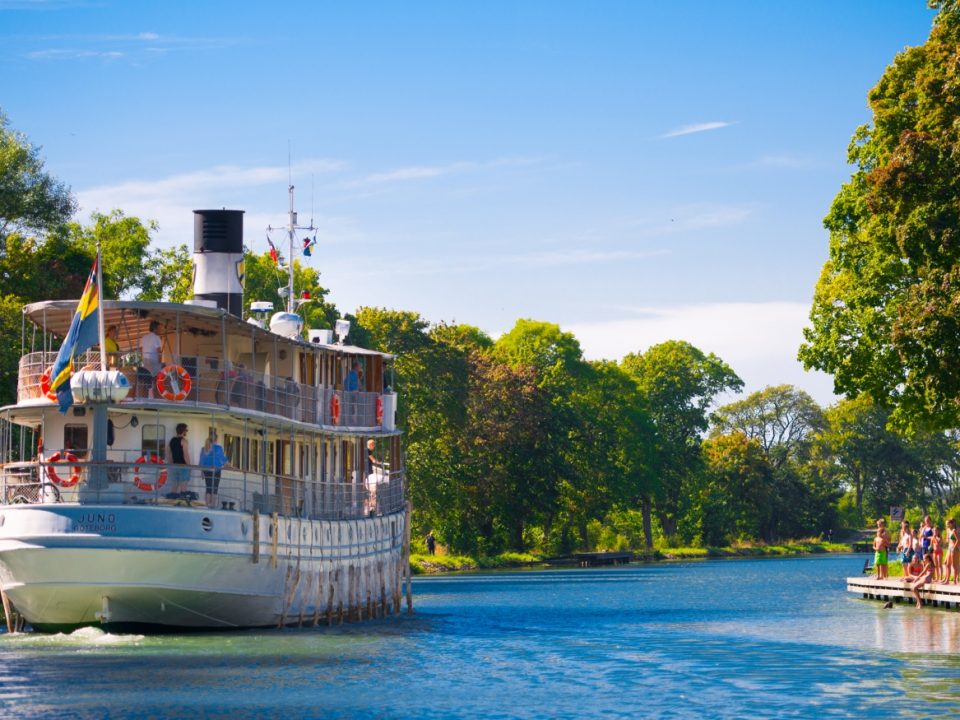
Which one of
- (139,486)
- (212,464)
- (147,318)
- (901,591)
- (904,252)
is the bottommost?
(901,591)

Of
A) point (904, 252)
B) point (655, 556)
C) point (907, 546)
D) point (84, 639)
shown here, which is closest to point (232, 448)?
point (84, 639)

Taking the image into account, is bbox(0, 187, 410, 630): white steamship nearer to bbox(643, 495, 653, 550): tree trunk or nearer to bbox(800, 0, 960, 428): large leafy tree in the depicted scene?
bbox(800, 0, 960, 428): large leafy tree

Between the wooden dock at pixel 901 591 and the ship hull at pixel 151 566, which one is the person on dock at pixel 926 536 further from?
the ship hull at pixel 151 566

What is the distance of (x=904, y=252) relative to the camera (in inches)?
1754

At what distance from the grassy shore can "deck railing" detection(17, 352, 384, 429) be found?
47554mm

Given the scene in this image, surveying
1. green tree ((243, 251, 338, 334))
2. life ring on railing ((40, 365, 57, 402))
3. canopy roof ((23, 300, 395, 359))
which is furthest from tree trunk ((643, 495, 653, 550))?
life ring on railing ((40, 365, 57, 402))

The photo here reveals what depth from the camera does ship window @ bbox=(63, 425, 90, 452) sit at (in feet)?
125

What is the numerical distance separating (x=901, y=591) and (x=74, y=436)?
25.7 meters

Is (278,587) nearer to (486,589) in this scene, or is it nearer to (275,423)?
(275,423)

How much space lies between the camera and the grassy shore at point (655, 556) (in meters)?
95.4

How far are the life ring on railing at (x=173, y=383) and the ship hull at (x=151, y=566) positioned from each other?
9.26 ft

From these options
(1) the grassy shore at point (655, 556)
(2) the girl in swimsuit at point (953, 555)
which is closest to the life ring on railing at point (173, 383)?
(2) the girl in swimsuit at point (953, 555)

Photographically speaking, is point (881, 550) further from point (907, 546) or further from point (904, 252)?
point (904, 252)

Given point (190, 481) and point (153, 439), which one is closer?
point (190, 481)
